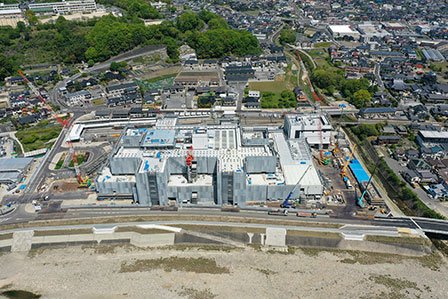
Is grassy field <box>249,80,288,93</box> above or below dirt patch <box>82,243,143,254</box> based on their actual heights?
above

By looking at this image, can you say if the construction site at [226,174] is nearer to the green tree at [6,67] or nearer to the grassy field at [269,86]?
the grassy field at [269,86]

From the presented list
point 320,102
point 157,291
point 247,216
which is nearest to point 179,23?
point 320,102

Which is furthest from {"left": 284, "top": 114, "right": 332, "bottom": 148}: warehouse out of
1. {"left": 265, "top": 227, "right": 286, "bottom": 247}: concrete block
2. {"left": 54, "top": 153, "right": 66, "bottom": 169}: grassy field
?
{"left": 54, "top": 153, "right": 66, "bottom": 169}: grassy field

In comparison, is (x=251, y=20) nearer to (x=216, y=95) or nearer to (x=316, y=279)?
(x=216, y=95)

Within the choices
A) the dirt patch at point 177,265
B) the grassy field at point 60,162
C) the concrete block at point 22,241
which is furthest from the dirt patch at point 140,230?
the grassy field at point 60,162

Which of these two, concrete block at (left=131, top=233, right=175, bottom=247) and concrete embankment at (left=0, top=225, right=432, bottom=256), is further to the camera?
concrete block at (left=131, top=233, right=175, bottom=247)

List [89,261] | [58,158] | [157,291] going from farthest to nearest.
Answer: [58,158], [89,261], [157,291]

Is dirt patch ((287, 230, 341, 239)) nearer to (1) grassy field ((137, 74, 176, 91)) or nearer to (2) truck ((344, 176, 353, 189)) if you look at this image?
(2) truck ((344, 176, 353, 189))
